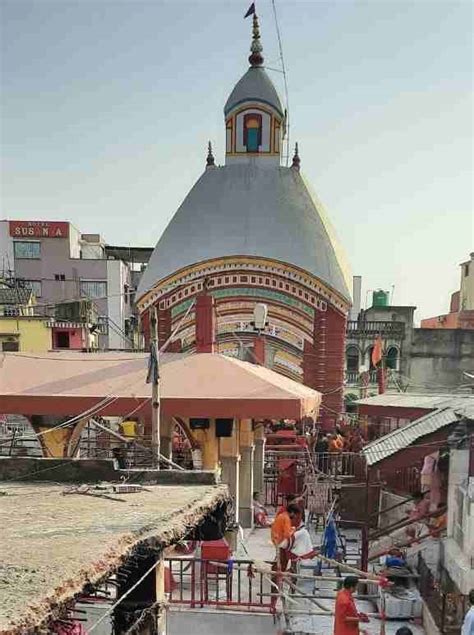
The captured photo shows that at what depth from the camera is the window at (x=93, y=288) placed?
36131 mm

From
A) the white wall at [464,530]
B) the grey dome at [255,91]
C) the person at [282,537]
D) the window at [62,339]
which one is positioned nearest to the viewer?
the white wall at [464,530]

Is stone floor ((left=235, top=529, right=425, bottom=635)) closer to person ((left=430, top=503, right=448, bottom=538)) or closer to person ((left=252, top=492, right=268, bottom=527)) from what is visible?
person ((left=252, top=492, right=268, bottom=527))

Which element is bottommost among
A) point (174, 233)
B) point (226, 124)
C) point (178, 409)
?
point (178, 409)

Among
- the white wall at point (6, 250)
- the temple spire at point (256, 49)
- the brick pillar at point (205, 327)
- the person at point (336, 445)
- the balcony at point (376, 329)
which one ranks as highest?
the temple spire at point (256, 49)

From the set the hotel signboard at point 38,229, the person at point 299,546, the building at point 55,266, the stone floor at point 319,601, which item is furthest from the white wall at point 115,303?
the person at point 299,546

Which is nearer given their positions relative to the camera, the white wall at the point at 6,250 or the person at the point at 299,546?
the person at the point at 299,546

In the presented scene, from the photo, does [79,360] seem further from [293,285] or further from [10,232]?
[10,232]

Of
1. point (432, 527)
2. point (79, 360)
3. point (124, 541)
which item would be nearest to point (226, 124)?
point (79, 360)

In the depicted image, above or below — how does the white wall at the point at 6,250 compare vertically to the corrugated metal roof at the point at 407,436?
above

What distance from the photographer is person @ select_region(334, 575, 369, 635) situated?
5.52 m

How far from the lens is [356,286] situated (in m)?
42.2

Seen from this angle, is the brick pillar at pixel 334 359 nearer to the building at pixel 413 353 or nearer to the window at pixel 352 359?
the building at pixel 413 353

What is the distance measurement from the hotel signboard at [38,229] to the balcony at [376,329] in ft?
63.0

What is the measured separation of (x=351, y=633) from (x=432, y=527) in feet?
12.1
